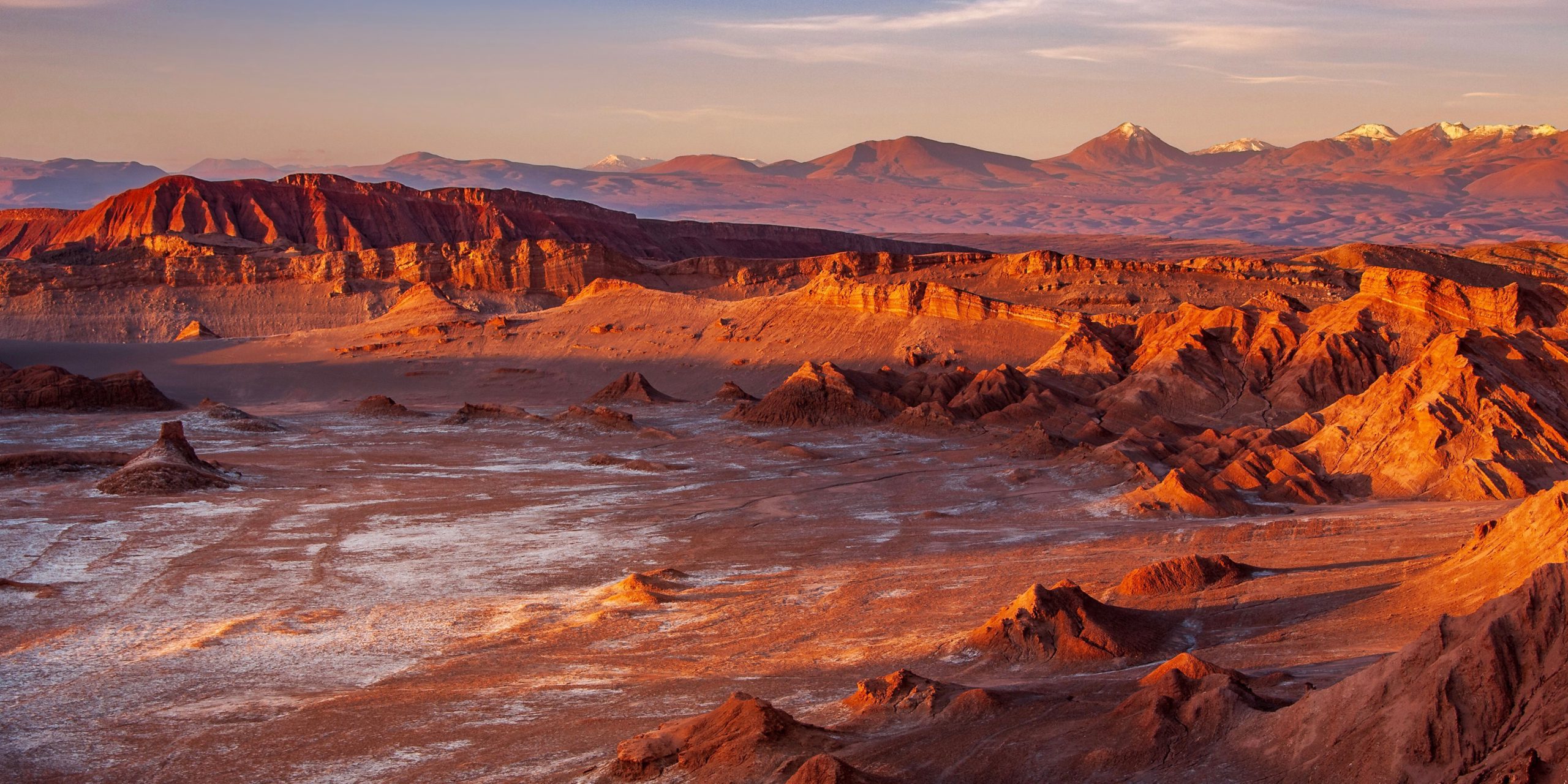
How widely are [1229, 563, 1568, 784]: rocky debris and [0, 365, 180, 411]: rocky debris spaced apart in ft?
142

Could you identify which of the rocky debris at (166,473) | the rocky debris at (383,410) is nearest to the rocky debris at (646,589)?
the rocky debris at (166,473)

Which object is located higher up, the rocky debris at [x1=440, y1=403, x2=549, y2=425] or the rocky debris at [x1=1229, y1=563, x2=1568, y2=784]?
the rocky debris at [x1=1229, y1=563, x2=1568, y2=784]

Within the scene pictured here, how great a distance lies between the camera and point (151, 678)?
13750 mm

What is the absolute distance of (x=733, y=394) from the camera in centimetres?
4338

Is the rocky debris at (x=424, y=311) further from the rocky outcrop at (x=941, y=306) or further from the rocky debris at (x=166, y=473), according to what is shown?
the rocky debris at (x=166, y=473)

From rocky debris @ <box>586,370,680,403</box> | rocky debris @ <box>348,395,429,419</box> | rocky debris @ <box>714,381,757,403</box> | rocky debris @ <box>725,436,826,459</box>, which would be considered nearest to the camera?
rocky debris @ <box>725,436,826,459</box>

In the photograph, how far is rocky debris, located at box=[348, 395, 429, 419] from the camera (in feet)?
138

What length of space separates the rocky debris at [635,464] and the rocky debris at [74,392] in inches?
800

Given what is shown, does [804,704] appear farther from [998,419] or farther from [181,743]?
[998,419]

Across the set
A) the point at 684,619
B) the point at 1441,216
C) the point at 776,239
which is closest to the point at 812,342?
the point at 684,619

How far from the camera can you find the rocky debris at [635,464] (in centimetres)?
3106

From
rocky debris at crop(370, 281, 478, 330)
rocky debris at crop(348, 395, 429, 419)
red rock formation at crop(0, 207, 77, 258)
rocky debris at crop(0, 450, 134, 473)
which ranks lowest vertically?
rocky debris at crop(348, 395, 429, 419)

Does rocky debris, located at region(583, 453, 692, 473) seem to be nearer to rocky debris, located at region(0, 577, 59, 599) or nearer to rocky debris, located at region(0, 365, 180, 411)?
rocky debris, located at region(0, 577, 59, 599)

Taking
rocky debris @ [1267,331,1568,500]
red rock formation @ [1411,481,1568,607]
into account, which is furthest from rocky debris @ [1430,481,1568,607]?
rocky debris @ [1267,331,1568,500]
